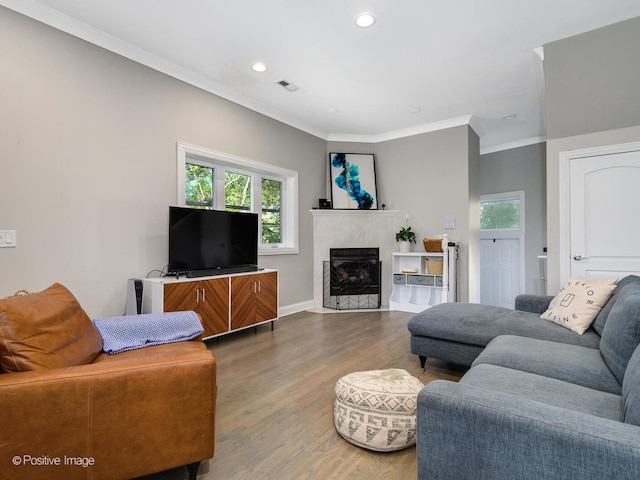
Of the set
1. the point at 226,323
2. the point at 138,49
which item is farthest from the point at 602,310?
the point at 138,49

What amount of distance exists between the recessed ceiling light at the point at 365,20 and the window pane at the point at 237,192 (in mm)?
2368

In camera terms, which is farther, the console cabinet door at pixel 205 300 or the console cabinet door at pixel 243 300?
the console cabinet door at pixel 243 300

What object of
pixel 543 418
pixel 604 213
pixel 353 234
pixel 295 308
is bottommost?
pixel 295 308

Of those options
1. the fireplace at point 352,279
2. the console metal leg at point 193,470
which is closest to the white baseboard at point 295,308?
the fireplace at point 352,279

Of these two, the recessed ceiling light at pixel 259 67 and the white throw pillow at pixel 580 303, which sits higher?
the recessed ceiling light at pixel 259 67

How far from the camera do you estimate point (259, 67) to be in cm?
358

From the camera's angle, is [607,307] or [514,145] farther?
[514,145]

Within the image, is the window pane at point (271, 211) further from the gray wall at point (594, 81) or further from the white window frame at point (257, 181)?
the gray wall at point (594, 81)

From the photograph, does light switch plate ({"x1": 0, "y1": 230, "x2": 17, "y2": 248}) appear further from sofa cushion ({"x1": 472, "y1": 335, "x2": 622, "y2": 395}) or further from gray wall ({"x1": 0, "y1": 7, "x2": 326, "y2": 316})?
sofa cushion ({"x1": 472, "y1": 335, "x2": 622, "y2": 395})

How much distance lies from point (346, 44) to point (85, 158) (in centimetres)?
253

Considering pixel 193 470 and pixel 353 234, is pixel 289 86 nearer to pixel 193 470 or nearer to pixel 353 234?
pixel 353 234

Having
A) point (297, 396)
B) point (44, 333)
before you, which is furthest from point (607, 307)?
point (44, 333)

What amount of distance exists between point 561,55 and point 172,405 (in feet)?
13.5

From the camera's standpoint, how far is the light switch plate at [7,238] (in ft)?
8.09
